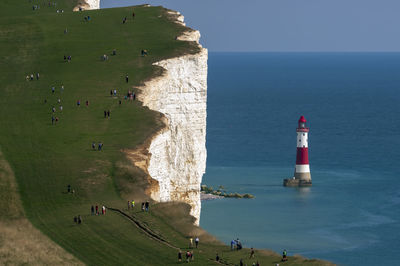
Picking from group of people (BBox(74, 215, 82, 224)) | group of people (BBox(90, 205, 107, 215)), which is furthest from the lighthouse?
group of people (BBox(74, 215, 82, 224))

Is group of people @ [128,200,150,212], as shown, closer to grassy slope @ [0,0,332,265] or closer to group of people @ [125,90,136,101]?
grassy slope @ [0,0,332,265]

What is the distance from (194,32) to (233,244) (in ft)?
141

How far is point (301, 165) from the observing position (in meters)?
129

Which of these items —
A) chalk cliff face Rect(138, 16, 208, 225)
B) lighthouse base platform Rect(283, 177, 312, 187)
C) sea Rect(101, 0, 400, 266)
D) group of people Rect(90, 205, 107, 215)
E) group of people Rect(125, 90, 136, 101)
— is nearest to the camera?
group of people Rect(90, 205, 107, 215)

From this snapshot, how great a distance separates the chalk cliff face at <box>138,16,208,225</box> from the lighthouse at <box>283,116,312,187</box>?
35332 mm

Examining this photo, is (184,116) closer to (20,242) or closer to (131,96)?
(131,96)

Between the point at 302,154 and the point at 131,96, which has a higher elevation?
the point at 131,96

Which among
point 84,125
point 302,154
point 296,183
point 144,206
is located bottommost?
point 296,183

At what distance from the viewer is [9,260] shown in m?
64.5

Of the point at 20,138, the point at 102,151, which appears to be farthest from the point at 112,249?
the point at 20,138

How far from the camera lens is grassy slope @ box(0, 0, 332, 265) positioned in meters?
68.1

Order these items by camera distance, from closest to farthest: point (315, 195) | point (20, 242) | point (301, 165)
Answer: point (20, 242)
point (315, 195)
point (301, 165)

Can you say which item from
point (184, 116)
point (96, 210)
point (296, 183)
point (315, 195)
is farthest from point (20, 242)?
point (296, 183)

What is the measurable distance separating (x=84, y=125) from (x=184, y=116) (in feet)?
28.3
